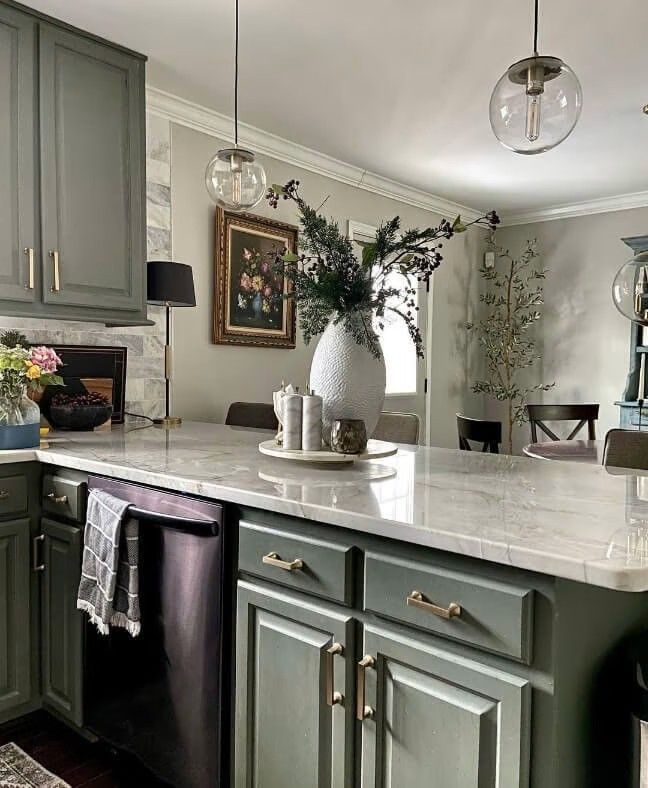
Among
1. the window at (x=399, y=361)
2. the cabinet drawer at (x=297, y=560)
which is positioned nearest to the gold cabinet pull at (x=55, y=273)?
the cabinet drawer at (x=297, y=560)

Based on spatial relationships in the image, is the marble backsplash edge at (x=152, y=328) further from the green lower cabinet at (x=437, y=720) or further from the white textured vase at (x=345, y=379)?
the green lower cabinet at (x=437, y=720)

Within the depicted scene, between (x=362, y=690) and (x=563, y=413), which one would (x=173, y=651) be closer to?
(x=362, y=690)

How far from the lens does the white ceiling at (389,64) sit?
2580 mm

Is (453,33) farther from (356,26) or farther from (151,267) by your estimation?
(151,267)

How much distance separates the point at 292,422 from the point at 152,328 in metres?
1.68

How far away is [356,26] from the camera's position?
269 centimetres

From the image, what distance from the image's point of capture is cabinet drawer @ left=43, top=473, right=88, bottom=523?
199 cm

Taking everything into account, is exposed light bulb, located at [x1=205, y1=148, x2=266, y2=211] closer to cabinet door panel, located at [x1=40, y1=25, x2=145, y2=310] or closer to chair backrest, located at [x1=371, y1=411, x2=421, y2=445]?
cabinet door panel, located at [x1=40, y1=25, x2=145, y2=310]

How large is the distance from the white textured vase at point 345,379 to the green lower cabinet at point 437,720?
0.78m

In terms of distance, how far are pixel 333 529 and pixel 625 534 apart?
1.79ft

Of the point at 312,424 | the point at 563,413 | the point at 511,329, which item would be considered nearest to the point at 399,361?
the point at 511,329

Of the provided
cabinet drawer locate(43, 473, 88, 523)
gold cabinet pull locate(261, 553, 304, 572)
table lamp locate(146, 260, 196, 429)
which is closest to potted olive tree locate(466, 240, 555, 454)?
table lamp locate(146, 260, 196, 429)

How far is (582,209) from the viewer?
5.49m

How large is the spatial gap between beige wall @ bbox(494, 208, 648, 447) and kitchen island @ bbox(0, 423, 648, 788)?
3984 mm
